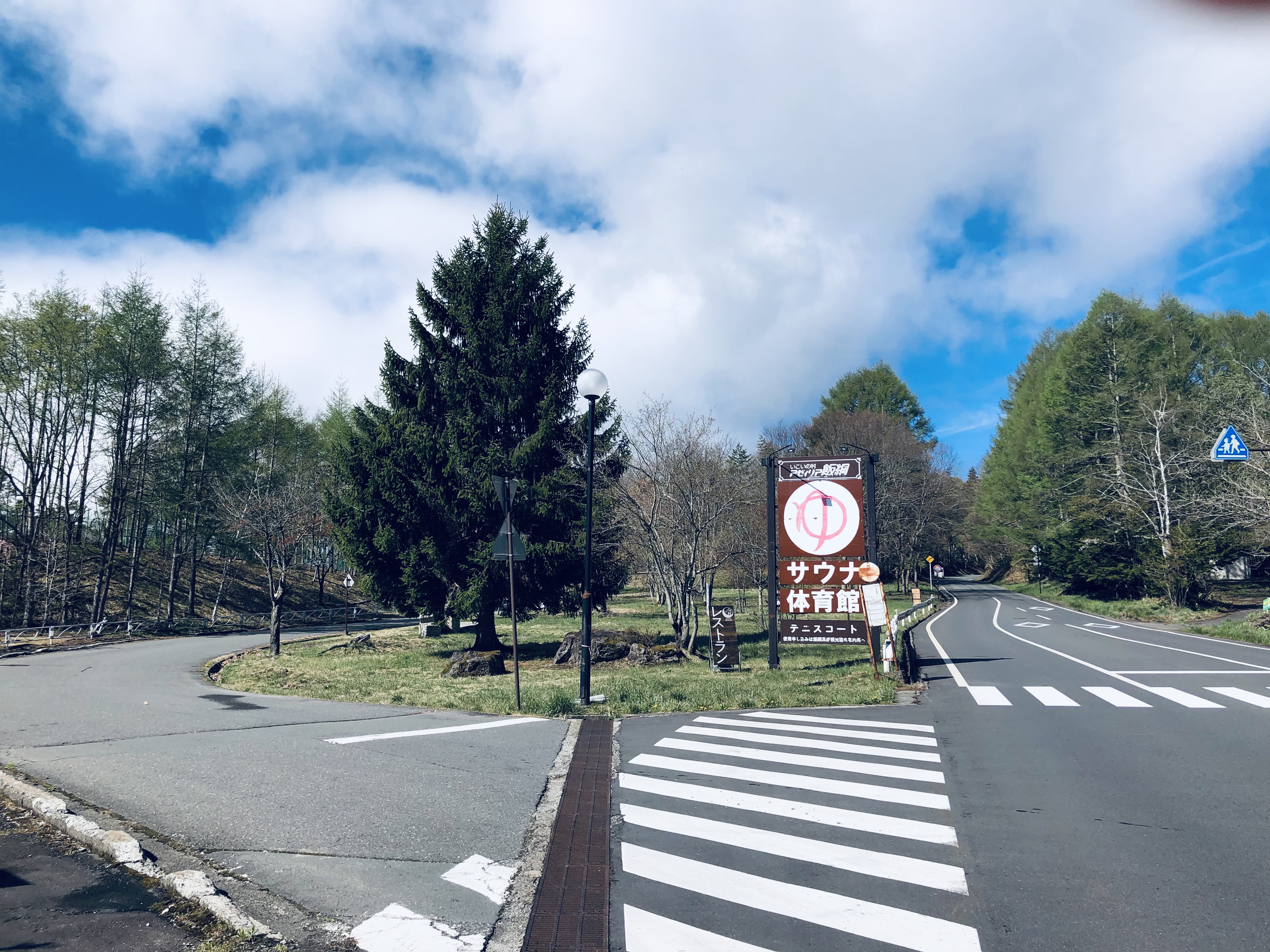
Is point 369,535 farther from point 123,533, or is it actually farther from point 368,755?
point 123,533

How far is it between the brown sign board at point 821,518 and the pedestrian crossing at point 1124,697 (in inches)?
187

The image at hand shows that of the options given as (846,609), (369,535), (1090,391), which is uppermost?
(1090,391)

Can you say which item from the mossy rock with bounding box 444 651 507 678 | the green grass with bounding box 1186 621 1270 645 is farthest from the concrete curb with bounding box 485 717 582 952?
the green grass with bounding box 1186 621 1270 645

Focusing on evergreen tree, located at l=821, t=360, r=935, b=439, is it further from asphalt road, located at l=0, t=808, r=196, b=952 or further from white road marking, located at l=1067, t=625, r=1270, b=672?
asphalt road, located at l=0, t=808, r=196, b=952

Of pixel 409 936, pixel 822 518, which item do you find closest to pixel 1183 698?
pixel 822 518

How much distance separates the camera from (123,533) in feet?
172

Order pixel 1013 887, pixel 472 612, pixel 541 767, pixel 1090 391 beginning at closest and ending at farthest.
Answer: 1. pixel 1013 887
2. pixel 541 767
3. pixel 472 612
4. pixel 1090 391

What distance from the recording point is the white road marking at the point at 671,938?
3822 millimetres

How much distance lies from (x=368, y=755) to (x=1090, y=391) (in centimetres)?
5535

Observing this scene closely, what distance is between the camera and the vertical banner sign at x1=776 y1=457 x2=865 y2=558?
17688mm

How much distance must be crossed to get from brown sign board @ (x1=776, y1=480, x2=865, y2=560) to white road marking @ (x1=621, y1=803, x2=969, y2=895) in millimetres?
12383

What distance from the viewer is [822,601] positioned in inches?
685

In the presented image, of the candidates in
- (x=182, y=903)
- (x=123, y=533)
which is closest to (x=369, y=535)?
(x=182, y=903)

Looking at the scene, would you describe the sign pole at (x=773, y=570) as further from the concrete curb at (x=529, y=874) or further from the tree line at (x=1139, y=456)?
the tree line at (x=1139, y=456)
